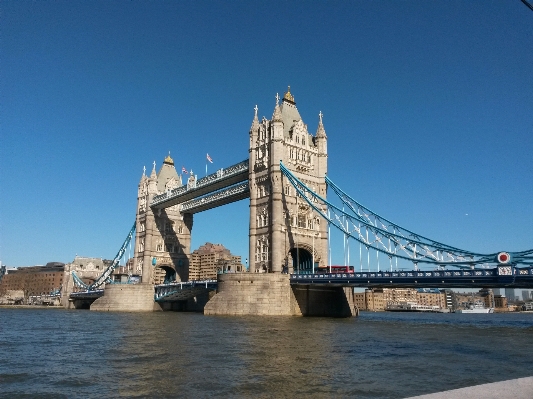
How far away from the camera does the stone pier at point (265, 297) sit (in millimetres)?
52000

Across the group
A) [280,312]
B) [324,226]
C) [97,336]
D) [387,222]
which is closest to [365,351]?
[97,336]

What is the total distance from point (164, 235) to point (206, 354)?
72655 mm

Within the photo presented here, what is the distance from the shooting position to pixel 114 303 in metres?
77.7

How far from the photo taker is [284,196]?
61938mm

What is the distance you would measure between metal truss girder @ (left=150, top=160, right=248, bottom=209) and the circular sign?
36846 mm

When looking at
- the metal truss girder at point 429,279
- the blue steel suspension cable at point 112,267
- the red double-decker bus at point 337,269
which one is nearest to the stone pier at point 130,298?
the blue steel suspension cable at point 112,267

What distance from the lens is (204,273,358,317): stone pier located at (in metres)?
52.0

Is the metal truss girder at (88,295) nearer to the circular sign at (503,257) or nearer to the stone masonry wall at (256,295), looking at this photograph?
the stone masonry wall at (256,295)

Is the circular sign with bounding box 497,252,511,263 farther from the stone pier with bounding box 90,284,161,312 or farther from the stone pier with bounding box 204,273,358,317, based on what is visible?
the stone pier with bounding box 90,284,161,312

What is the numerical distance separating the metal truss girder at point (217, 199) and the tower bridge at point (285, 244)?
199mm

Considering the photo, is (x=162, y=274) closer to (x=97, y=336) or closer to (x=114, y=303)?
(x=114, y=303)

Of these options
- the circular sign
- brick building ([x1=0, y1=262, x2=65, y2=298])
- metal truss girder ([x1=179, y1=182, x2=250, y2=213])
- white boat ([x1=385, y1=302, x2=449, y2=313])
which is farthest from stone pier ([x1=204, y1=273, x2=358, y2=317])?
brick building ([x1=0, y1=262, x2=65, y2=298])

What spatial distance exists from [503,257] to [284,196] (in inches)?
1104

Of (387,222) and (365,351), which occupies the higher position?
(387,222)
